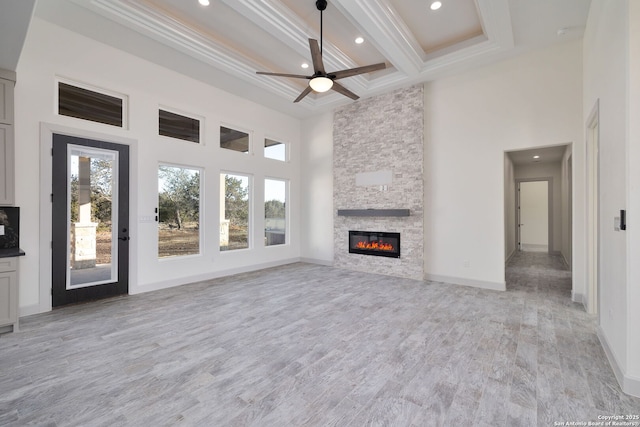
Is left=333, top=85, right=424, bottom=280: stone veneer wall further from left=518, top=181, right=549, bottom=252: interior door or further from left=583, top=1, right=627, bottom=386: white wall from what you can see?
left=518, top=181, right=549, bottom=252: interior door

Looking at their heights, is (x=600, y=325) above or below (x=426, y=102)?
below

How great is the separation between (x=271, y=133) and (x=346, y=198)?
2.45m

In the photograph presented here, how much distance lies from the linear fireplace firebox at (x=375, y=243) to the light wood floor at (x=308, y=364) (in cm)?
181

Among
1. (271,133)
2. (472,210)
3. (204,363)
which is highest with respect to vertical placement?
(271,133)

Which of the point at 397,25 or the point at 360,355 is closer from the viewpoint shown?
the point at 360,355

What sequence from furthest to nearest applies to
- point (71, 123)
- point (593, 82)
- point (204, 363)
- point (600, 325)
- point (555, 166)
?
point (555, 166) < point (71, 123) < point (593, 82) < point (600, 325) < point (204, 363)

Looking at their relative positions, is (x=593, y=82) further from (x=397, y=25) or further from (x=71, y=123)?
(x=71, y=123)

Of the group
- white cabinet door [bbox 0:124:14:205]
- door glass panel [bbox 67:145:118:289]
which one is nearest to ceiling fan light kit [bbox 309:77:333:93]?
door glass panel [bbox 67:145:118:289]

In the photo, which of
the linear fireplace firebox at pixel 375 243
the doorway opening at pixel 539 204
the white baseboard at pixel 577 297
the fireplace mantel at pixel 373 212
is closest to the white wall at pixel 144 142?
the fireplace mantel at pixel 373 212

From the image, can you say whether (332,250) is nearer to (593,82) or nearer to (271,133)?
(271,133)

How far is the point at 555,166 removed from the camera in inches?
350

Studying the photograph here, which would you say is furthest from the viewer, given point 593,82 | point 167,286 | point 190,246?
point 190,246

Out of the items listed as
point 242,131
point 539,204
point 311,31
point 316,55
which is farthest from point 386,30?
point 539,204

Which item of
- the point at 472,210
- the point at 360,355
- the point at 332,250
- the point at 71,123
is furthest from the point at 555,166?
the point at 71,123
